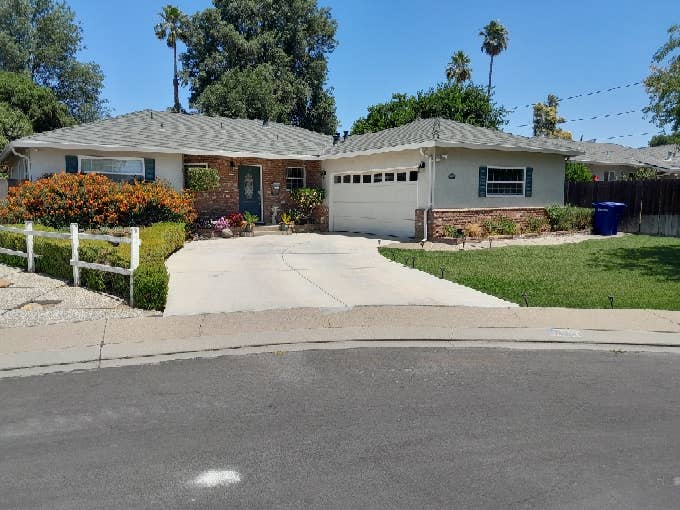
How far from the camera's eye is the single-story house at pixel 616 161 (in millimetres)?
34000

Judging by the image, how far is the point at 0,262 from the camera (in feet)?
41.7

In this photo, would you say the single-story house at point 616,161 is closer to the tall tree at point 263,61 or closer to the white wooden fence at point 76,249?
the tall tree at point 263,61

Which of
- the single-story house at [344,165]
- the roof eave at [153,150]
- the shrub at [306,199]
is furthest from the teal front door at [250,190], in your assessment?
the shrub at [306,199]

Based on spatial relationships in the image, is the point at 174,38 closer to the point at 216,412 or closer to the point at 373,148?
the point at 373,148

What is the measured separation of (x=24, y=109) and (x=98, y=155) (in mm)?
20768

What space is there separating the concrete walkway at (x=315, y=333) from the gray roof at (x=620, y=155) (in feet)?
87.4

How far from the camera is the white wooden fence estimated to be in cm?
882

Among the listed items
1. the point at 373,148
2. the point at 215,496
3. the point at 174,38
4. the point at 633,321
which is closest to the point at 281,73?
the point at 174,38

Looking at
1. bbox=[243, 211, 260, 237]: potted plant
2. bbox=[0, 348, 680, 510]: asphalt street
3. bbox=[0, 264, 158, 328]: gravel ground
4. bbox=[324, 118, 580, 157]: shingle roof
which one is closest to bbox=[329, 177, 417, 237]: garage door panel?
bbox=[324, 118, 580, 157]: shingle roof

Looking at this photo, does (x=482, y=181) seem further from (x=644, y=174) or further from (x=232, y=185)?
(x=644, y=174)

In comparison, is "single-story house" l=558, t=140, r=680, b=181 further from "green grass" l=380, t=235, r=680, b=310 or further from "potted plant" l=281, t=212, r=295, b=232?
"potted plant" l=281, t=212, r=295, b=232

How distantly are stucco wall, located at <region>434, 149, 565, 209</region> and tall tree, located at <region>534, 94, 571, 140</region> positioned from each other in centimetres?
4202

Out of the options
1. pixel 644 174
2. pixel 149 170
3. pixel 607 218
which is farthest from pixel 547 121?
pixel 149 170

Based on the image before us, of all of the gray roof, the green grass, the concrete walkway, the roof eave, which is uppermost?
the gray roof
